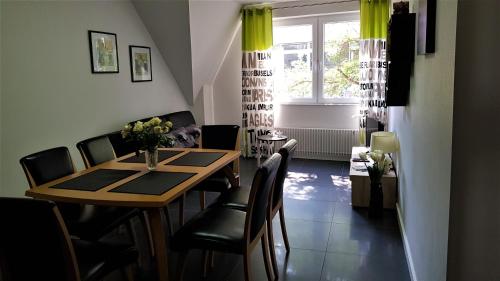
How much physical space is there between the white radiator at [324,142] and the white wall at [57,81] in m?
2.48

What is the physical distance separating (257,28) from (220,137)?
2643 mm

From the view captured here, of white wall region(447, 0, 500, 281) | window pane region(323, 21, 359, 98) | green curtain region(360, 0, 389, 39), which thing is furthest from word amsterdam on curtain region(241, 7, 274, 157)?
white wall region(447, 0, 500, 281)

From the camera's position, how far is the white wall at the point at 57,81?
3.10 metres

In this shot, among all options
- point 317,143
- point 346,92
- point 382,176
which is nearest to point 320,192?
point 382,176

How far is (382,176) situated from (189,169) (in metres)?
1.98

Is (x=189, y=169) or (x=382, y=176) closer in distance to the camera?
(x=189, y=169)

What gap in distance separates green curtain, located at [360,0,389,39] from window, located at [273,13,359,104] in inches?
11.6

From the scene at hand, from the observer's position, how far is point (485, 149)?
135 cm

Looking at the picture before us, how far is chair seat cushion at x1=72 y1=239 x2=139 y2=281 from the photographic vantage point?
1.89 metres

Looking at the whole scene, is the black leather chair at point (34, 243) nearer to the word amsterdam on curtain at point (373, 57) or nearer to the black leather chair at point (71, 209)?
the black leather chair at point (71, 209)

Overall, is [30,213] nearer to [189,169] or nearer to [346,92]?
[189,169]

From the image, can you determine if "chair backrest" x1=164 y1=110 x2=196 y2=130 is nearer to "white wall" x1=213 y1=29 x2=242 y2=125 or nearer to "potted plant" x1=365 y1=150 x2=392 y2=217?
"white wall" x1=213 y1=29 x2=242 y2=125

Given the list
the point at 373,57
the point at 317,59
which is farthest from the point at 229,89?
the point at 373,57

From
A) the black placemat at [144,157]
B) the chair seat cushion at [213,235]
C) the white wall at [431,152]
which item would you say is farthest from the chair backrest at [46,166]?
the white wall at [431,152]
